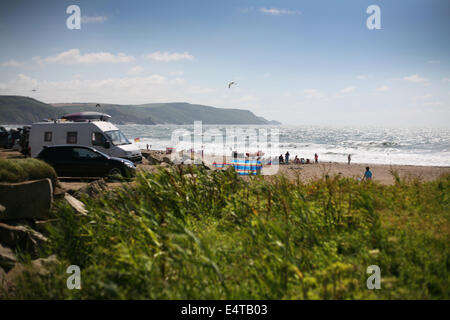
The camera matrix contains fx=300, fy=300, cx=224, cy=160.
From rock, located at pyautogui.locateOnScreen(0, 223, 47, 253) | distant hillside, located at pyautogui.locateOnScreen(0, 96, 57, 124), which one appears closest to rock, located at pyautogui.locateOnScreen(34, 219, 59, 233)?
rock, located at pyautogui.locateOnScreen(0, 223, 47, 253)

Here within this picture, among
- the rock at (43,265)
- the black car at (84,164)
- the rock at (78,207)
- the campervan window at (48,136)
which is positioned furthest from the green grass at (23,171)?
the campervan window at (48,136)

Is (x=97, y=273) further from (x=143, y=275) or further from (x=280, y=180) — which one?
(x=280, y=180)

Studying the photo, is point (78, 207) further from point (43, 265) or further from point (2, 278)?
point (43, 265)

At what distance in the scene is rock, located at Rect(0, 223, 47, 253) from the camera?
6047 mm

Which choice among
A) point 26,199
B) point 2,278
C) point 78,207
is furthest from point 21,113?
point 2,278

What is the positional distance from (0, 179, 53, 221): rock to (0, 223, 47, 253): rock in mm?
327

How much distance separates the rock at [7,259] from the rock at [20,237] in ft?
0.98

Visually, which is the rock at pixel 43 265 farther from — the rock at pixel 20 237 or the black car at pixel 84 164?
the black car at pixel 84 164

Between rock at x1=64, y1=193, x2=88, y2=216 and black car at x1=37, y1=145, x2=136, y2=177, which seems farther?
black car at x1=37, y1=145, x2=136, y2=177

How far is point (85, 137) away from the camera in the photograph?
15797 millimetres

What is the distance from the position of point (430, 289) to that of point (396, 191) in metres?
3.27

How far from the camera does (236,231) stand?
501 centimetres

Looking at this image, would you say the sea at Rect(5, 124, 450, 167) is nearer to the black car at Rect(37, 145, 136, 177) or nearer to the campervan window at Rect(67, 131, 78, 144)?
the campervan window at Rect(67, 131, 78, 144)

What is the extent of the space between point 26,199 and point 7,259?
1.36 metres
